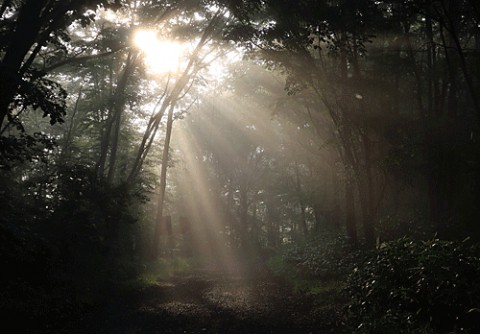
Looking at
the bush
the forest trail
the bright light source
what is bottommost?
the forest trail

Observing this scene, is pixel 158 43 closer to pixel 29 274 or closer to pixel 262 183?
pixel 29 274

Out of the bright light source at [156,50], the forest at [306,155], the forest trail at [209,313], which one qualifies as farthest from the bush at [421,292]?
the bright light source at [156,50]

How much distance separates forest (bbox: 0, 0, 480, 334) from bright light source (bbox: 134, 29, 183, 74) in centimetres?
13

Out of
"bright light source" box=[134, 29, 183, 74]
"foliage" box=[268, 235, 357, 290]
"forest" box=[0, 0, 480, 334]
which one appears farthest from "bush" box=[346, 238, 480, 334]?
"bright light source" box=[134, 29, 183, 74]

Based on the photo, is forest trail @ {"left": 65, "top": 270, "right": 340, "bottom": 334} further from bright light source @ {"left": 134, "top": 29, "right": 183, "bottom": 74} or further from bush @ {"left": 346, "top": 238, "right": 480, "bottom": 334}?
bright light source @ {"left": 134, "top": 29, "right": 183, "bottom": 74}

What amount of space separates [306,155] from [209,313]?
66.6 ft

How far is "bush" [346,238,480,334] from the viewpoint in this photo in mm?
5672

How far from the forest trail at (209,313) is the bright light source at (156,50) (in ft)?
34.7

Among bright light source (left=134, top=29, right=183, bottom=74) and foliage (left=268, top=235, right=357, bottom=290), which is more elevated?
bright light source (left=134, top=29, right=183, bottom=74)

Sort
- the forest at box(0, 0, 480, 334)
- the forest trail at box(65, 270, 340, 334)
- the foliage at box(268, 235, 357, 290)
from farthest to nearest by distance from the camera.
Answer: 1. the foliage at box(268, 235, 357, 290)
2. the forest trail at box(65, 270, 340, 334)
3. the forest at box(0, 0, 480, 334)

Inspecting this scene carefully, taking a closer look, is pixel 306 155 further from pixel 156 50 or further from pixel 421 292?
pixel 421 292

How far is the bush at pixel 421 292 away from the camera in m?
5.67

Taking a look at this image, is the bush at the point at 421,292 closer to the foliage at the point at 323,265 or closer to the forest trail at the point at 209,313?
the forest trail at the point at 209,313

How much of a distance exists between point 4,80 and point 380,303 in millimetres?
7748
